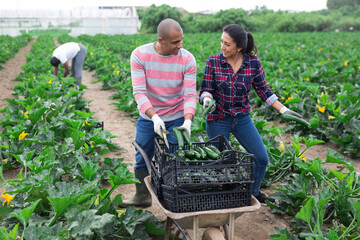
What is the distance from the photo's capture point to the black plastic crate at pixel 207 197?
7.39 ft

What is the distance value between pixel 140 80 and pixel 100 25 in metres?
47.0

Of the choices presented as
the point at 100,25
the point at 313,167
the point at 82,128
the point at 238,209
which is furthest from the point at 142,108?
the point at 100,25

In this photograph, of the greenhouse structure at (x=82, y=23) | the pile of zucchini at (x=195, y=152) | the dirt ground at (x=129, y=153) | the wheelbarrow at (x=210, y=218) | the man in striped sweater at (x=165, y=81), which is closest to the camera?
the wheelbarrow at (x=210, y=218)

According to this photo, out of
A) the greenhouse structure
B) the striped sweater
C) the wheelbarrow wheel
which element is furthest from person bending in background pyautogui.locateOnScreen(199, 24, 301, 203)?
the greenhouse structure

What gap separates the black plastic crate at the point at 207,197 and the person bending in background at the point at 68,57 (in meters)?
6.70

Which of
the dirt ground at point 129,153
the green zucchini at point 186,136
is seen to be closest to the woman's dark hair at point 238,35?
the green zucchini at point 186,136

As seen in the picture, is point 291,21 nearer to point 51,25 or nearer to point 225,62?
point 51,25

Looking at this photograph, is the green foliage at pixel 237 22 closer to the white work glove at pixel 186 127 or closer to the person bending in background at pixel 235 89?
the person bending in background at pixel 235 89

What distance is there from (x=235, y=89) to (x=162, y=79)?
28.3 inches

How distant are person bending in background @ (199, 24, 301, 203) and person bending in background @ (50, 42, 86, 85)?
5813 mm

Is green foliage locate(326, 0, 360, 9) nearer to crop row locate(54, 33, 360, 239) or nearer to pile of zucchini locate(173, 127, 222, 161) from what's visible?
crop row locate(54, 33, 360, 239)

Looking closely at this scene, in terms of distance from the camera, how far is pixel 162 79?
122 inches

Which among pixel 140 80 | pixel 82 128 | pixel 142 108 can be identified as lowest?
pixel 82 128

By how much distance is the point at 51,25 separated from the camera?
50.0 m
